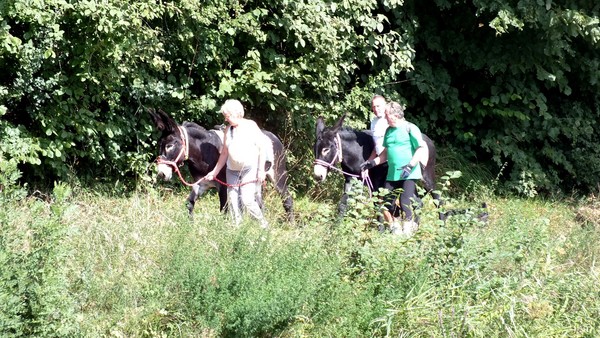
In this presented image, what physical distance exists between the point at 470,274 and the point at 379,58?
7.37 metres

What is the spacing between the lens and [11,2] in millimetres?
9195

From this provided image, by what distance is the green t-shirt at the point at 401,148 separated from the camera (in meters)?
9.33

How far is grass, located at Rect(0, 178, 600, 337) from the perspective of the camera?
602cm

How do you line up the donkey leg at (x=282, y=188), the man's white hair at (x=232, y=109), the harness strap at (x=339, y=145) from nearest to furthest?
1. the man's white hair at (x=232, y=109)
2. the harness strap at (x=339, y=145)
3. the donkey leg at (x=282, y=188)

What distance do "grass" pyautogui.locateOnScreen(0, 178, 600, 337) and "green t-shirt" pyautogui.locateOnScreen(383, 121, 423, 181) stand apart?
1925 mm

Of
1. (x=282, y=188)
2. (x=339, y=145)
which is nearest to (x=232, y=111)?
(x=339, y=145)

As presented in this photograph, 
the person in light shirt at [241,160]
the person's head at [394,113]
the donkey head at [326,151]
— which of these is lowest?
the donkey head at [326,151]

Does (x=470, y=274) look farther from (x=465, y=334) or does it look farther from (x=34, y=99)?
(x=34, y=99)

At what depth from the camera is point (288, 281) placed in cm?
629

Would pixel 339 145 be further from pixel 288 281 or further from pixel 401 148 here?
pixel 288 281

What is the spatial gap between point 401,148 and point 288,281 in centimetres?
345

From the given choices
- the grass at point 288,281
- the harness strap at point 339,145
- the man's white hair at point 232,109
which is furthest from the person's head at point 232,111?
the harness strap at point 339,145

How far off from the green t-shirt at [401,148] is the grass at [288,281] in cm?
192

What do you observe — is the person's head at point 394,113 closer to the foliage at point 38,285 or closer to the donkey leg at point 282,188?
the donkey leg at point 282,188
